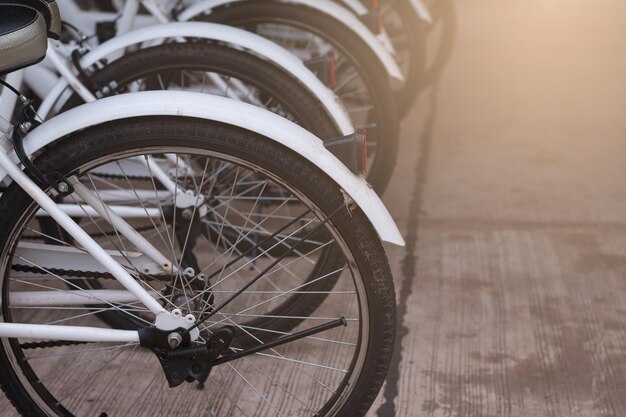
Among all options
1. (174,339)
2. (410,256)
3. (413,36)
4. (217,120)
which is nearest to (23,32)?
(217,120)

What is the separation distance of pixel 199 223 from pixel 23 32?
3.48 ft

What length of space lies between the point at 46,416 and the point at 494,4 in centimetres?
641

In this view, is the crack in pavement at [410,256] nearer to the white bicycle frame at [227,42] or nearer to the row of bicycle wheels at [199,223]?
the row of bicycle wheels at [199,223]

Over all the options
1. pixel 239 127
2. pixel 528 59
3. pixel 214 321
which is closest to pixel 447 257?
pixel 214 321

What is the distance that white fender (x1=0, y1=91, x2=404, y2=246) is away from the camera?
257cm

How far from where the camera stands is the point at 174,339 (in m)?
2.68

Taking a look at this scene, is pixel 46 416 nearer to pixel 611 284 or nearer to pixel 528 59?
pixel 611 284

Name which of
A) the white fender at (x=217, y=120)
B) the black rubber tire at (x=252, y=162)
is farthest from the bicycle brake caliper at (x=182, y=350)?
the white fender at (x=217, y=120)

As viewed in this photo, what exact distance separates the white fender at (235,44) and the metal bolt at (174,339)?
1.04 metres

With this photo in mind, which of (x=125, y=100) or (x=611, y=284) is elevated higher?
(x=125, y=100)

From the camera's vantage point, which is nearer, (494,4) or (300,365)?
(300,365)

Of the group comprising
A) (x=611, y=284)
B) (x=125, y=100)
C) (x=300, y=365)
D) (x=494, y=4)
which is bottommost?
(x=494, y=4)

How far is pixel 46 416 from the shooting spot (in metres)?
2.85

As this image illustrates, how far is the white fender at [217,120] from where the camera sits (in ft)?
8.43
